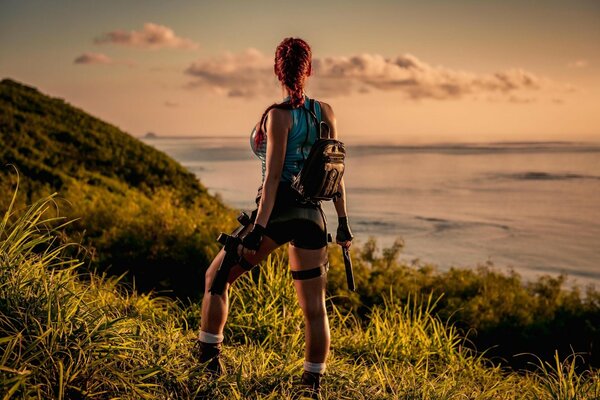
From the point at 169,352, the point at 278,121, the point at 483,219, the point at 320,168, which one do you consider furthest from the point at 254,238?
the point at 483,219

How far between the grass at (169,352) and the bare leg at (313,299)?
44cm

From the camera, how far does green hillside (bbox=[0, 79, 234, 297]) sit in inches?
364

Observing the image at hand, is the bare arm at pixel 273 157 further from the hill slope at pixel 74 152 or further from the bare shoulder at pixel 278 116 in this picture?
the hill slope at pixel 74 152

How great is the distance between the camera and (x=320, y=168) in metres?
4.29

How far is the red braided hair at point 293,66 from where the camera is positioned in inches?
171

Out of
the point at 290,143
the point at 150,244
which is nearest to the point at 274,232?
the point at 290,143

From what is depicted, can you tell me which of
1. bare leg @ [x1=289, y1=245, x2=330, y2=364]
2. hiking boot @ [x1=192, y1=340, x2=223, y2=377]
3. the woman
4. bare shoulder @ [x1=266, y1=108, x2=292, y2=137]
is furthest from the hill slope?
bare shoulder @ [x1=266, y1=108, x2=292, y2=137]

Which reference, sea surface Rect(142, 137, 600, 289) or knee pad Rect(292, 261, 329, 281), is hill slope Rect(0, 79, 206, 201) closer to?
sea surface Rect(142, 137, 600, 289)

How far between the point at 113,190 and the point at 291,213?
10.4m

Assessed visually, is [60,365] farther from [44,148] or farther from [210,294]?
[44,148]

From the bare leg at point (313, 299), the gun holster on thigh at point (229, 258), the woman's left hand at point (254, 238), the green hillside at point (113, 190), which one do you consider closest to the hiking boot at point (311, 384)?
the bare leg at point (313, 299)

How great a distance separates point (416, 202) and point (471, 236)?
40.6 feet

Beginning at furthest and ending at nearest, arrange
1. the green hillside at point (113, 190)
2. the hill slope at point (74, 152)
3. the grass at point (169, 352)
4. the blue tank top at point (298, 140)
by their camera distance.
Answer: the hill slope at point (74, 152), the green hillside at point (113, 190), the blue tank top at point (298, 140), the grass at point (169, 352)

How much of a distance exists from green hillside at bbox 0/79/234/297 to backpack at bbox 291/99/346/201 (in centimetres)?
206
